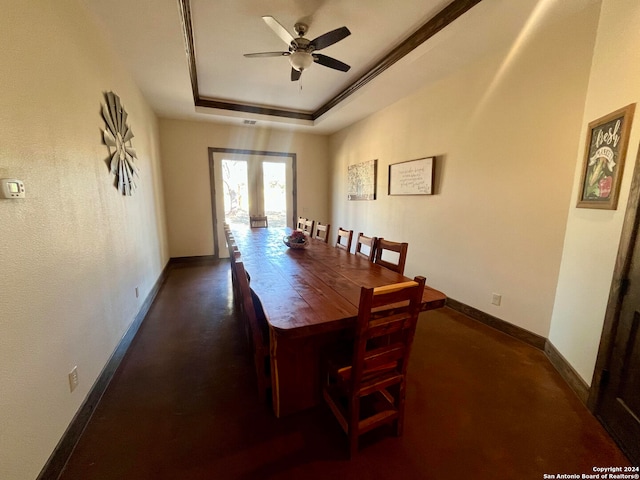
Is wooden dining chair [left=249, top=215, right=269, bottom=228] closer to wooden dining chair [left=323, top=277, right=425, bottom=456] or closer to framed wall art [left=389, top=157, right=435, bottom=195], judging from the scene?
framed wall art [left=389, top=157, right=435, bottom=195]

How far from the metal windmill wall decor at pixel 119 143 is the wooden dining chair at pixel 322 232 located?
6.75ft

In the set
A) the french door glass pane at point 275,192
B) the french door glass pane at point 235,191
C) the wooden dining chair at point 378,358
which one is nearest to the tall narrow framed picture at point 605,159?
the wooden dining chair at point 378,358

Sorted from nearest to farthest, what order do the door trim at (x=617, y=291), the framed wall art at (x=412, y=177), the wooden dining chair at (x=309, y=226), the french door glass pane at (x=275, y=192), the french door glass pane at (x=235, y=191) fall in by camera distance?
the door trim at (x=617, y=291), the framed wall art at (x=412, y=177), the wooden dining chair at (x=309, y=226), the french door glass pane at (x=235, y=191), the french door glass pane at (x=275, y=192)

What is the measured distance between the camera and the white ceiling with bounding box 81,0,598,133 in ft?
6.30

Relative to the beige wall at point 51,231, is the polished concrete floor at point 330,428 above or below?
below

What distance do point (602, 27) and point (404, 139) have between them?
1951 mm

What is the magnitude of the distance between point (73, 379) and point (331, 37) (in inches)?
114

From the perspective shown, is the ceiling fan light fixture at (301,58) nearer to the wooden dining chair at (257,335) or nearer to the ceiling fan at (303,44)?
the ceiling fan at (303,44)

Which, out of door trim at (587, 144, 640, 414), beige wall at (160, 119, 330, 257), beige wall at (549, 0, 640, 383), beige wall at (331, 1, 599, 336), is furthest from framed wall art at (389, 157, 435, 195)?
beige wall at (160, 119, 330, 257)

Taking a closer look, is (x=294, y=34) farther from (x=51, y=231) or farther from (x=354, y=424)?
(x=354, y=424)

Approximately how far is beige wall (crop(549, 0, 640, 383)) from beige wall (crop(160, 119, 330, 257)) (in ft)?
14.6

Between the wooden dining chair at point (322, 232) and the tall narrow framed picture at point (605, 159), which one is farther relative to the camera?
the wooden dining chair at point (322, 232)

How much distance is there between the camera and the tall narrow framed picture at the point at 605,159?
1.47 metres

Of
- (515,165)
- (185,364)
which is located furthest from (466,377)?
(185,364)
